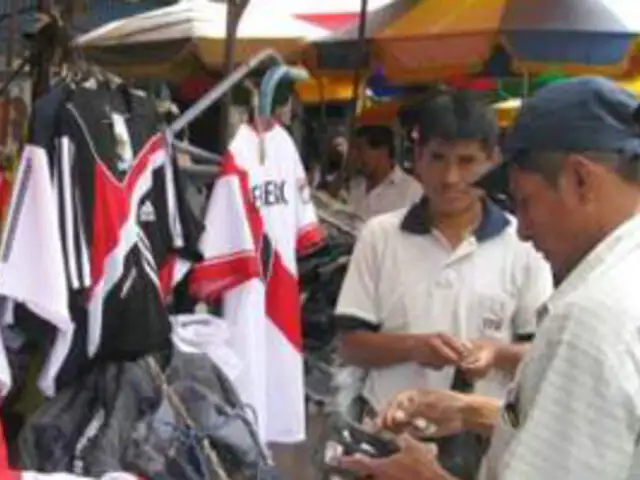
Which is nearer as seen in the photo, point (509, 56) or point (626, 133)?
Answer: point (626, 133)

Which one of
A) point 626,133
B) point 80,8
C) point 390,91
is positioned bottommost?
point 390,91

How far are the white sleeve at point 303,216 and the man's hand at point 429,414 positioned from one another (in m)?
1.36

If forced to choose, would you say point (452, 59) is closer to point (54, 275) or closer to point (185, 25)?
point (185, 25)

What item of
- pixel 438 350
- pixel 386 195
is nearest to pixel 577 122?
pixel 438 350

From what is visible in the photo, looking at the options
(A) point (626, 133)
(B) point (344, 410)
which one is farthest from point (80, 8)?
(A) point (626, 133)

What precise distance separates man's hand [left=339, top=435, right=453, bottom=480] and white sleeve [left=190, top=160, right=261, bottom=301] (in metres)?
1.44

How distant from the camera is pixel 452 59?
5.82 m

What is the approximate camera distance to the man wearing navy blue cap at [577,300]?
83.0 inches

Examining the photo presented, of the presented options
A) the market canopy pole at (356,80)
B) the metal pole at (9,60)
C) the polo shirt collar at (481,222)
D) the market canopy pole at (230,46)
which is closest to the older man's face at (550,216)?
the polo shirt collar at (481,222)

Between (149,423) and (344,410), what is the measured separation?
0.57m

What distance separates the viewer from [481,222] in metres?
4.00

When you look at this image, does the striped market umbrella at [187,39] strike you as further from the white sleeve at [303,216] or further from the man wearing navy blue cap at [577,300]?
the man wearing navy blue cap at [577,300]

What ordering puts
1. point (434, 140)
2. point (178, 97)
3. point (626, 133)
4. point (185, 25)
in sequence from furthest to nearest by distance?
point (178, 97) < point (185, 25) < point (434, 140) < point (626, 133)

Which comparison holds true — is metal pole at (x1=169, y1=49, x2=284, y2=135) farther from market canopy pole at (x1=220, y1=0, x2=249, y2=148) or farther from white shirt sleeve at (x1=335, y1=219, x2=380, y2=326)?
white shirt sleeve at (x1=335, y1=219, x2=380, y2=326)
